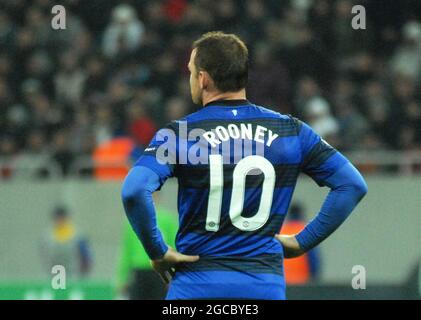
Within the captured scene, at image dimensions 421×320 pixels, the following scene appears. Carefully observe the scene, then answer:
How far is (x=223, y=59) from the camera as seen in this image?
15.1 feet

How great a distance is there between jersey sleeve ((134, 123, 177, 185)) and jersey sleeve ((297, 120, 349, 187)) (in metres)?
0.53

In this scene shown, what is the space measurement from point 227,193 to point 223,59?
0.53 metres

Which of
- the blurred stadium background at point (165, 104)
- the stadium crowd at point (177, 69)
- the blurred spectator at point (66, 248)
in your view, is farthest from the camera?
the stadium crowd at point (177, 69)

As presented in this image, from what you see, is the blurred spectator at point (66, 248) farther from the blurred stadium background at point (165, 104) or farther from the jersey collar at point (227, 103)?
the jersey collar at point (227, 103)

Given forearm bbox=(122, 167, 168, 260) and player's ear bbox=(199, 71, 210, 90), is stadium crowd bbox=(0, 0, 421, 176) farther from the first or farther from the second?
forearm bbox=(122, 167, 168, 260)

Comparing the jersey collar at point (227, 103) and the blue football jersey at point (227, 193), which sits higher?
the jersey collar at point (227, 103)

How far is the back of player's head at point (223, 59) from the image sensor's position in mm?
4605

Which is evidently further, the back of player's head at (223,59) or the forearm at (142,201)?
the back of player's head at (223,59)

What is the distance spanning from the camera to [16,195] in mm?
12391

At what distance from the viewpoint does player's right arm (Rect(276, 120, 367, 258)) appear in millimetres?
4719

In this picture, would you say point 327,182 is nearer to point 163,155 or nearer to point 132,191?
point 163,155

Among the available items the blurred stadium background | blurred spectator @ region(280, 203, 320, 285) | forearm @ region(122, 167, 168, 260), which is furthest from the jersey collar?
the blurred stadium background

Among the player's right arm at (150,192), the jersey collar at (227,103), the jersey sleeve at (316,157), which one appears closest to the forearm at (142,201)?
the player's right arm at (150,192)
